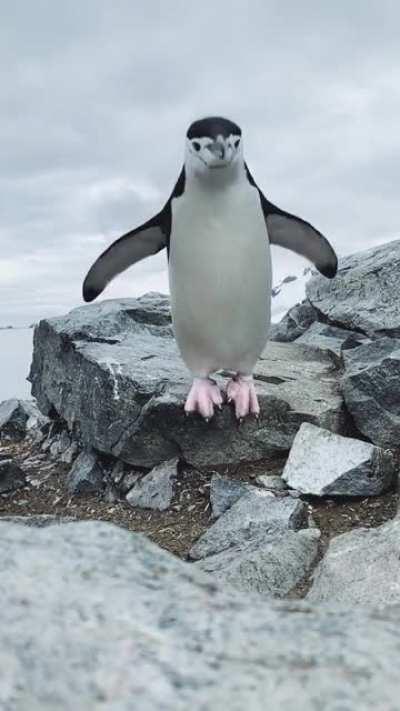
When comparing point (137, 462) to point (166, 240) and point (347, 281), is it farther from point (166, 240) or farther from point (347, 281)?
point (347, 281)

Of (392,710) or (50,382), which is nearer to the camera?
(392,710)

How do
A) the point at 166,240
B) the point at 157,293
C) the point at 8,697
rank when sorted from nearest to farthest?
the point at 8,697, the point at 166,240, the point at 157,293

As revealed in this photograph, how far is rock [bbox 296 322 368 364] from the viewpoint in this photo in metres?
5.70

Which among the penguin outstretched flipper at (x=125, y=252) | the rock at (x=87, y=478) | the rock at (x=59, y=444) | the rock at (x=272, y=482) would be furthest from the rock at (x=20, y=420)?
the rock at (x=272, y=482)

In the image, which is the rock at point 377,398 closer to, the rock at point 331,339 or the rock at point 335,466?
the rock at point 335,466

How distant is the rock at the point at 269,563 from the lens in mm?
3135

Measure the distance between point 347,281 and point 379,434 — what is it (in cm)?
182

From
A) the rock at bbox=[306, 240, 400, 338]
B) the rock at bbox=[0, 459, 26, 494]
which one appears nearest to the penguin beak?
the rock at bbox=[306, 240, 400, 338]

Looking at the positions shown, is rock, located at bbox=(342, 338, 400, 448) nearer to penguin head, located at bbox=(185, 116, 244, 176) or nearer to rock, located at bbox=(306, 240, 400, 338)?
rock, located at bbox=(306, 240, 400, 338)

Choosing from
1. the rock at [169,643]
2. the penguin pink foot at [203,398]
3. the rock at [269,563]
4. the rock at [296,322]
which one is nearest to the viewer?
the rock at [169,643]

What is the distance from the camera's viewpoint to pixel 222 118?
377cm

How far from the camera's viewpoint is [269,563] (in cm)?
320

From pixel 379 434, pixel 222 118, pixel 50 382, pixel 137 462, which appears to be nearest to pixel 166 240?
pixel 222 118

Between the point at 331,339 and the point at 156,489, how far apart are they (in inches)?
92.2
